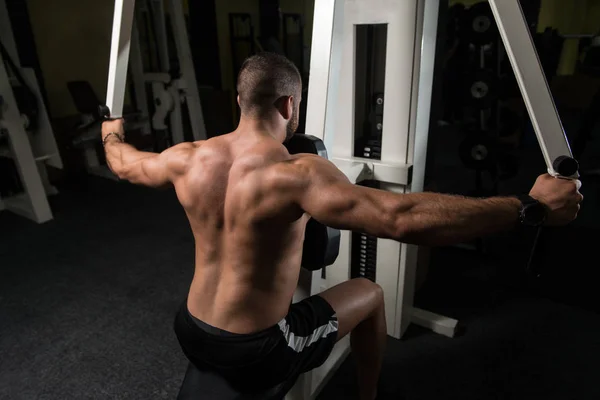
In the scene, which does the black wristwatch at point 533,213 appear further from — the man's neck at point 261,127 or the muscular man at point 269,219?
the man's neck at point 261,127

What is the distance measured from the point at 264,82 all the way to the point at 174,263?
1.85 meters

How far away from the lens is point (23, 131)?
10.1 ft

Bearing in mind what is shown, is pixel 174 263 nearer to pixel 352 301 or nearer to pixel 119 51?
pixel 119 51

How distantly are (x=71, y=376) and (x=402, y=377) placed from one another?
4.31 feet

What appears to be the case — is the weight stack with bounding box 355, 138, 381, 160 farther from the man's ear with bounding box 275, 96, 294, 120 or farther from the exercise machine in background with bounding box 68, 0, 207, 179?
the exercise machine in background with bounding box 68, 0, 207, 179

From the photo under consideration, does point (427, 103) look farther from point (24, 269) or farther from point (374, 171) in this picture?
point (24, 269)

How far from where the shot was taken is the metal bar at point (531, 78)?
86 cm

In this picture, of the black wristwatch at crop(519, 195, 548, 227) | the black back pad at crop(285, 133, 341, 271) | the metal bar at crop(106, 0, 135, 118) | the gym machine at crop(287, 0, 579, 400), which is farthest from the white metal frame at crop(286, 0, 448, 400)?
the metal bar at crop(106, 0, 135, 118)

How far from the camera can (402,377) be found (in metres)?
1.70

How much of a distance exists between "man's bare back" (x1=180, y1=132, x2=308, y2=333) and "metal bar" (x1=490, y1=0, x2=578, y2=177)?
1.62ft

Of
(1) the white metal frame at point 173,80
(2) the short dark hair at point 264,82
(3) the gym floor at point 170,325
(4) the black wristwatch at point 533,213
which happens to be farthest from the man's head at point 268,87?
(1) the white metal frame at point 173,80

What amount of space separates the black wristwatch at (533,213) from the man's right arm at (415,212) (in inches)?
0.4

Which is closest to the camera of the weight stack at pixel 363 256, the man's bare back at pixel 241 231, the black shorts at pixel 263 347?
the man's bare back at pixel 241 231

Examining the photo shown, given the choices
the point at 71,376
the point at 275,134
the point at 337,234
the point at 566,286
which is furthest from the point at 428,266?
the point at 71,376
